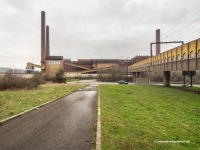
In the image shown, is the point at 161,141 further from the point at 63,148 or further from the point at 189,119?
the point at 189,119

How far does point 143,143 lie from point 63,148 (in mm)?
2350

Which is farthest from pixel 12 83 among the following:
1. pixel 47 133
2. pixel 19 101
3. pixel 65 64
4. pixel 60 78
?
pixel 65 64

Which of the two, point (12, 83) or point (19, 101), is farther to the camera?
point (12, 83)

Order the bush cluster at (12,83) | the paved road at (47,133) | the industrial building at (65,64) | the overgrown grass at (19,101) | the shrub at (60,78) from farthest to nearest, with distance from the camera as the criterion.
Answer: the industrial building at (65,64) → the shrub at (60,78) → the bush cluster at (12,83) → the overgrown grass at (19,101) → the paved road at (47,133)

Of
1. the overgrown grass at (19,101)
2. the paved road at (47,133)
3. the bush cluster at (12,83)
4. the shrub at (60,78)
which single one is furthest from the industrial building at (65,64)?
the paved road at (47,133)

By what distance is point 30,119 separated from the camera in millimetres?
8406

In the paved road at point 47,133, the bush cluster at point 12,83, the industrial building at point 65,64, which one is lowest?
the paved road at point 47,133

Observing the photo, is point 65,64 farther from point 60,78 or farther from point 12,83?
point 12,83

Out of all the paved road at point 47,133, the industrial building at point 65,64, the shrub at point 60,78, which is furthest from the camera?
the industrial building at point 65,64

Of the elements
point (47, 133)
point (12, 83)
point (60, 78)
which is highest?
point (60, 78)

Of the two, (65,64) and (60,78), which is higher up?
(65,64)

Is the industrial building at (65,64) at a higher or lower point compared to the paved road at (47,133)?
higher

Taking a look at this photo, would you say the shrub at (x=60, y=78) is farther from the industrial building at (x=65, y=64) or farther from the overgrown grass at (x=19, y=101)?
the overgrown grass at (x=19, y=101)

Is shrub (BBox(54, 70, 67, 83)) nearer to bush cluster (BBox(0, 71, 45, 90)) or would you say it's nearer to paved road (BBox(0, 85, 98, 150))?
bush cluster (BBox(0, 71, 45, 90))
